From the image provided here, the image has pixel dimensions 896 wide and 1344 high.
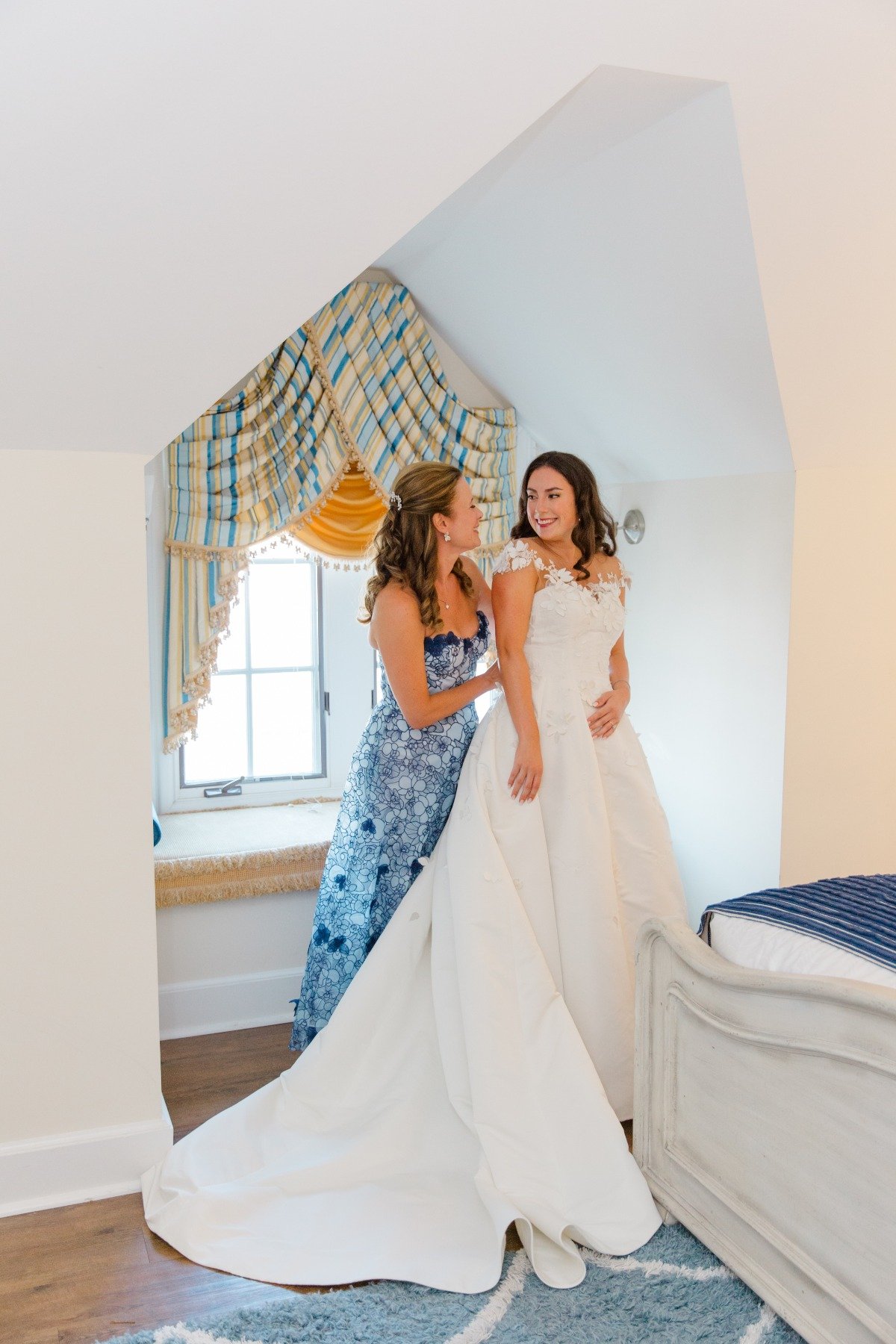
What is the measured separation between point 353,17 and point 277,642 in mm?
2109

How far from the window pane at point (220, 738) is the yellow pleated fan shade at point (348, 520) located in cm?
53

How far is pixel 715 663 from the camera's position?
3.22m

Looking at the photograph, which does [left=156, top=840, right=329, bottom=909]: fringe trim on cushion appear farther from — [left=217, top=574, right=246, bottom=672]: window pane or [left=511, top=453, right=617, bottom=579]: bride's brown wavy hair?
→ [left=511, top=453, right=617, bottom=579]: bride's brown wavy hair

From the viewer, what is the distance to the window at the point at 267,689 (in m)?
3.61

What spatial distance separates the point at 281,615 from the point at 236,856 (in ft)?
2.87

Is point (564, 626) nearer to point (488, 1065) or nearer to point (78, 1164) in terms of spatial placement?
point (488, 1065)

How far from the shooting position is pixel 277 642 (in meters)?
3.66

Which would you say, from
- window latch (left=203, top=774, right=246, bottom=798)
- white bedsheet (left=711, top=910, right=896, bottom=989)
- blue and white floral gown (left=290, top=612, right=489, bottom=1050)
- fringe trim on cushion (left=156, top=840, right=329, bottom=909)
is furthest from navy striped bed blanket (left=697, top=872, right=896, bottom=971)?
window latch (left=203, top=774, right=246, bottom=798)

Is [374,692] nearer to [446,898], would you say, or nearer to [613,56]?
[446,898]

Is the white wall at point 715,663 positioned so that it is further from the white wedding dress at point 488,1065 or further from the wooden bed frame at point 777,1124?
the wooden bed frame at point 777,1124

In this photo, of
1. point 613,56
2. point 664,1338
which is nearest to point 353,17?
point 613,56

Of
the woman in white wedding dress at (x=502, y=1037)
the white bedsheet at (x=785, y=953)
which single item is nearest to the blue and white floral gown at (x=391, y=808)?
the woman in white wedding dress at (x=502, y=1037)

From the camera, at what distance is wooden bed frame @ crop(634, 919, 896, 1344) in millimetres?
1641

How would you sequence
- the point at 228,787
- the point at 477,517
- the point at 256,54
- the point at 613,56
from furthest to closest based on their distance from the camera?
the point at 228,787 < the point at 477,517 < the point at 613,56 < the point at 256,54
